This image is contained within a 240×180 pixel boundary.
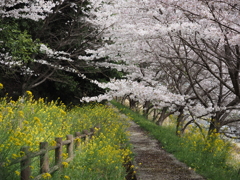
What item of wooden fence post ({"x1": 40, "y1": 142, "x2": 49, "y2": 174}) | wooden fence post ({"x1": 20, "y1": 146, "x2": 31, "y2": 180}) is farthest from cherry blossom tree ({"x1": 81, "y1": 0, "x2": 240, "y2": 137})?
wooden fence post ({"x1": 20, "y1": 146, "x2": 31, "y2": 180})

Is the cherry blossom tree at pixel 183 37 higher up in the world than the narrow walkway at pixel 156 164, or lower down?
higher up

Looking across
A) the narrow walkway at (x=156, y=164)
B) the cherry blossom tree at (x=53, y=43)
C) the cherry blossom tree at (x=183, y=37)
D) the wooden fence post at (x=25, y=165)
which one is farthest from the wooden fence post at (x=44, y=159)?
the cherry blossom tree at (x=53, y=43)

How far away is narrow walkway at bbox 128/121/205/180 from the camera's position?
647 cm

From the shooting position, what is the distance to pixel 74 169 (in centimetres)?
501

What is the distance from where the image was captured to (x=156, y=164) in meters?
7.53

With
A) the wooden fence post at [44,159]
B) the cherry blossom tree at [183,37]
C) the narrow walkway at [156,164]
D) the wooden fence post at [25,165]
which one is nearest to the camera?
the wooden fence post at [25,165]

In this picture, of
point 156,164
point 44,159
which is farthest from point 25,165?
point 156,164

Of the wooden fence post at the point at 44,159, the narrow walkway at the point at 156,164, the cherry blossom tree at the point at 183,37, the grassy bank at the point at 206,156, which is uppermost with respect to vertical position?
the cherry blossom tree at the point at 183,37

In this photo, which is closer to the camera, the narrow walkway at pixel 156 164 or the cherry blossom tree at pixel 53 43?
the narrow walkway at pixel 156 164

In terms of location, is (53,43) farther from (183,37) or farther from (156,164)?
Answer: (156,164)

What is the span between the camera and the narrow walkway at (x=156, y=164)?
6.47m

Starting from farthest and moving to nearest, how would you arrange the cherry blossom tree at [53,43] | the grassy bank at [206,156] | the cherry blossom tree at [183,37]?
the cherry blossom tree at [53,43]
the grassy bank at [206,156]
the cherry blossom tree at [183,37]

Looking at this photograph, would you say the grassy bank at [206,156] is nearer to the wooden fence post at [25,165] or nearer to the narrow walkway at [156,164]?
the narrow walkway at [156,164]

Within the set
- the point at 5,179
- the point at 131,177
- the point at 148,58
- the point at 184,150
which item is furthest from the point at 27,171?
the point at 148,58
